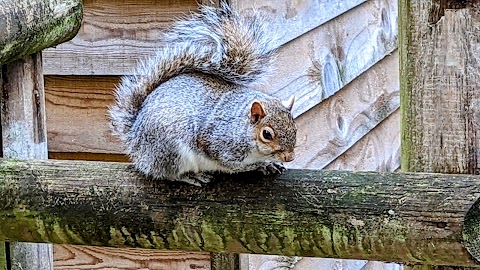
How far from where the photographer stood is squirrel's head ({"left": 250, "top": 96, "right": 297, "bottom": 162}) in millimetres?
1345

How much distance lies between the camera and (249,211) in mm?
1120

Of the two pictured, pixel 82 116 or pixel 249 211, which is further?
pixel 82 116

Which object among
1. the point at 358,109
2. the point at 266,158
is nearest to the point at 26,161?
the point at 266,158

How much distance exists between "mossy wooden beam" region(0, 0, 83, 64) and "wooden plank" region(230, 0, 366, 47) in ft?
1.14

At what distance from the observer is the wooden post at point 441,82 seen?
116cm

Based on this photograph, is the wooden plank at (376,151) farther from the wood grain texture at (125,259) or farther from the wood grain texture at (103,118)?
the wood grain texture at (125,259)

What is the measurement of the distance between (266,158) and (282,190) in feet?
0.66

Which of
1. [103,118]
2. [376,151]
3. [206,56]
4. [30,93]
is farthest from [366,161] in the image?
[30,93]

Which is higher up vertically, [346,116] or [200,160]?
[346,116]

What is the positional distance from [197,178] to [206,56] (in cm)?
25

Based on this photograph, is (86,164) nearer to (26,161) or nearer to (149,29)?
(26,161)

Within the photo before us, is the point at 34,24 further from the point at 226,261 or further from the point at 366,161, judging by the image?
the point at 366,161

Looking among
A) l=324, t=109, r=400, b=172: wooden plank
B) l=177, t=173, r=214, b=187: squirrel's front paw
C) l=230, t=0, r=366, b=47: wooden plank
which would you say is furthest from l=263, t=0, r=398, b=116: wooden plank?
l=177, t=173, r=214, b=187: squirrel's front paw

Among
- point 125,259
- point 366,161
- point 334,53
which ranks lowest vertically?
point 125,259
